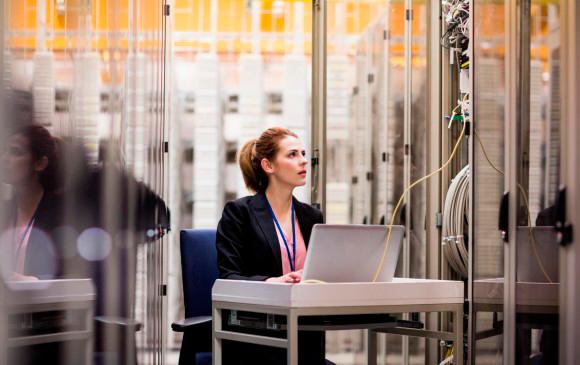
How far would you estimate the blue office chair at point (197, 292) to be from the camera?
2787mm

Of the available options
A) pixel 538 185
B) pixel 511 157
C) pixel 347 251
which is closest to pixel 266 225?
pixel 347 251

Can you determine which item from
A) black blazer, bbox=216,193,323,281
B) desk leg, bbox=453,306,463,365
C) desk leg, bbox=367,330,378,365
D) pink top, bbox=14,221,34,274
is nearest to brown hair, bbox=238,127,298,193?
black blazer, bbox=216,193,323,281

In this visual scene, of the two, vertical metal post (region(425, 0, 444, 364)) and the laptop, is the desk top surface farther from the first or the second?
vertical metal post (region(425, 0, 444, 364))

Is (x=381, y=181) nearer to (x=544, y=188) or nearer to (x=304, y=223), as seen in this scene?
(x=304, y=223)

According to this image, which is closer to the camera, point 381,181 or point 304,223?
point 304,223

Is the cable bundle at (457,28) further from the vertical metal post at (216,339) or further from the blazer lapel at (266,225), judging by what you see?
the vertical metal post at (216,339)

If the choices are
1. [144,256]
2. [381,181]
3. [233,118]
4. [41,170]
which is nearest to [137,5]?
[144,256]

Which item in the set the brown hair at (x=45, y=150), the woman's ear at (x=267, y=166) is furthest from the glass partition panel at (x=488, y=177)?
the brown hair at (x=45, y=150)

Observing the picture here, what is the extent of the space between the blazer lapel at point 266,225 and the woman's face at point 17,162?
1530 millimetres

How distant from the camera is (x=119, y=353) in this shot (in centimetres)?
195

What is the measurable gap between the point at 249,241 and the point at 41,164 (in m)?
1.52

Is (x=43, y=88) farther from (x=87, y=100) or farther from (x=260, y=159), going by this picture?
(x=260, y=159)

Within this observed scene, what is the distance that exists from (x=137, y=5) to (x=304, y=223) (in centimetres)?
111

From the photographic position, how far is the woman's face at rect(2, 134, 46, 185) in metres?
1.34
